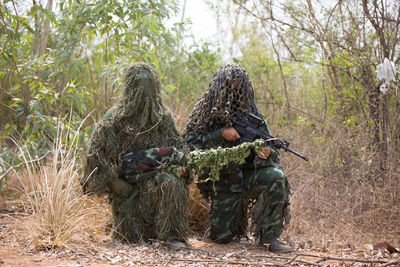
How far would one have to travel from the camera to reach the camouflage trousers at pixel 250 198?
3.98 metres

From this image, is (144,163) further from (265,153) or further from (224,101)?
(265,153)

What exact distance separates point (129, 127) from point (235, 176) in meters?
1.09

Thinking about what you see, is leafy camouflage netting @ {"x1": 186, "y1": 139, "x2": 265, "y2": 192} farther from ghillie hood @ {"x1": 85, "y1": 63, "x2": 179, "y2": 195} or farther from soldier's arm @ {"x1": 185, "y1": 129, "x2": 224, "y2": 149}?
ghillie hood @ {"x1": 85, "y1": 63, "x2": 179, "y2": 195}

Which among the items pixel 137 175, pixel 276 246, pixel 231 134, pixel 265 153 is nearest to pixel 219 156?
pixel 231 134

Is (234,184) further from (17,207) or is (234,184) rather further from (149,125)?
(17,207)

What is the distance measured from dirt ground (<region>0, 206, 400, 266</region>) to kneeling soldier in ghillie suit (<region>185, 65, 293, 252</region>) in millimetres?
225

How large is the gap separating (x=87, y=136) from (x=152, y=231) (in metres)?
1.64

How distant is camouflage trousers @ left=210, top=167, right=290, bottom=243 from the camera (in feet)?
13.1

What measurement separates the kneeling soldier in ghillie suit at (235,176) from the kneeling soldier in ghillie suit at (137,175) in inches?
16.0

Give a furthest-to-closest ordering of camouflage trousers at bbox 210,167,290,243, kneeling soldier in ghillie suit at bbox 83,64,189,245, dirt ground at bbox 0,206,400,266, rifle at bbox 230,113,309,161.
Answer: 1. rifle at bbox 230,113,309,161
2. camouflage trousers at bbox 210,167,290,243
3. kneeling soldier in ghillie suit at bbox 83,64,189,245
4. dirt ground at bbox 0,206,400,266

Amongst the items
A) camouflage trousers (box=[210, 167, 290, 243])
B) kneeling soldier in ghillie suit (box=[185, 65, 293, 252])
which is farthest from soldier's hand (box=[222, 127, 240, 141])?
camouflage trousers (box=[210, 167, 290, 243])

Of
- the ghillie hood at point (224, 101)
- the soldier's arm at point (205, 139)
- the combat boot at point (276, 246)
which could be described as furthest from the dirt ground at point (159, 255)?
the ghillie hood at point (224, 101)

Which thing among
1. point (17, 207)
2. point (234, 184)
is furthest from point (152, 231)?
point (17, 207)

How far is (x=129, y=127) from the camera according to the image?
156 inches
